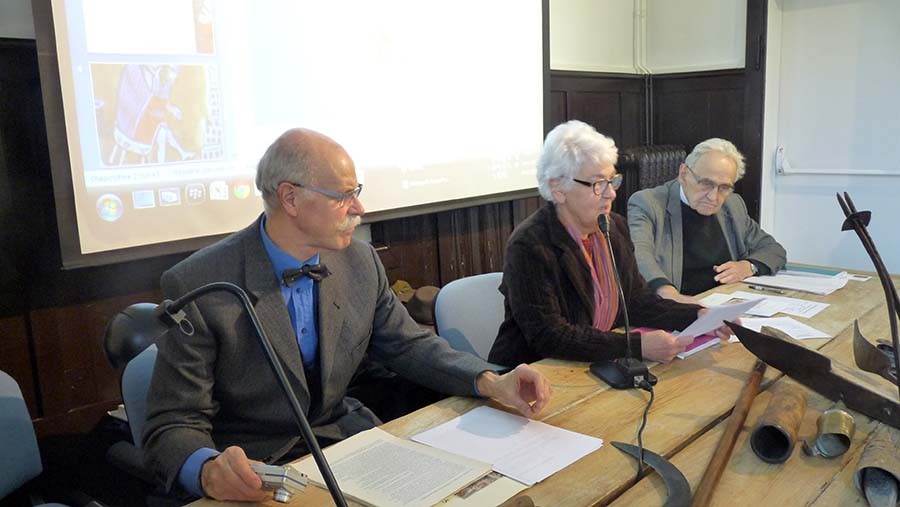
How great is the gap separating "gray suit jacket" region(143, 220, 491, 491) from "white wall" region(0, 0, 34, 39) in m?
1.19

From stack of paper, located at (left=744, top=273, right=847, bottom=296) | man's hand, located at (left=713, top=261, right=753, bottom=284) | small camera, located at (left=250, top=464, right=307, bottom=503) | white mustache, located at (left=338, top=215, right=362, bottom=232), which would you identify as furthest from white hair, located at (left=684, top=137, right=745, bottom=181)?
small camera, located at (left=250, top=464, right=307, bottom=503)

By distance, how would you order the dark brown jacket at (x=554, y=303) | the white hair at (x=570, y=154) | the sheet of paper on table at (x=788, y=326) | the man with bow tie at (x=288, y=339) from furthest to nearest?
the white hair at (x=570, y=154)
the sheet of paper on table at (x=788, y=326)
the dark brown jacket at (x=554, y=303)
the man with bow tie at (x=288, y=339)

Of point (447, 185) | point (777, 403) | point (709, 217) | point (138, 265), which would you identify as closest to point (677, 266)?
point (709, 217)

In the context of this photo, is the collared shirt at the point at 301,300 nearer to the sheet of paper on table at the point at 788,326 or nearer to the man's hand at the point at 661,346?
the man's hand at the point at 661,346

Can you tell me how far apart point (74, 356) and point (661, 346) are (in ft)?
6.28

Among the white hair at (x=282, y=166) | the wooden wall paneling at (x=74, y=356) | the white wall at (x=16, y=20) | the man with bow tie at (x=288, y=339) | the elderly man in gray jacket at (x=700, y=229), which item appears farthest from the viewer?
the elderly man in gray jacket at (x=700, y=229)

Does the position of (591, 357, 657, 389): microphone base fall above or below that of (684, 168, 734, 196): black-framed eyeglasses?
below

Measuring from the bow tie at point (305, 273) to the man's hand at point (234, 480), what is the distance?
48 centimetres

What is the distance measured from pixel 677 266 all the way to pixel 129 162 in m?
2.05

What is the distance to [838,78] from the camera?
14.5ft

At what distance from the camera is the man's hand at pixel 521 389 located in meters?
1.44

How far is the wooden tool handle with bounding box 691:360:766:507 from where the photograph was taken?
A: 42.7 inches

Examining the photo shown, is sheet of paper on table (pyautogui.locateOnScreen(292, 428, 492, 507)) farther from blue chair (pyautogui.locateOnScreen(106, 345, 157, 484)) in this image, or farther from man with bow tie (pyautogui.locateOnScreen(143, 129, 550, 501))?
blue chair (pyautogui.locateOnScreen(106, 345, 157, 484))

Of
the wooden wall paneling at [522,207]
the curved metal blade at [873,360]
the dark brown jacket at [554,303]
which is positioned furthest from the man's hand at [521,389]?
the wooden wall paneling at [522,207]
